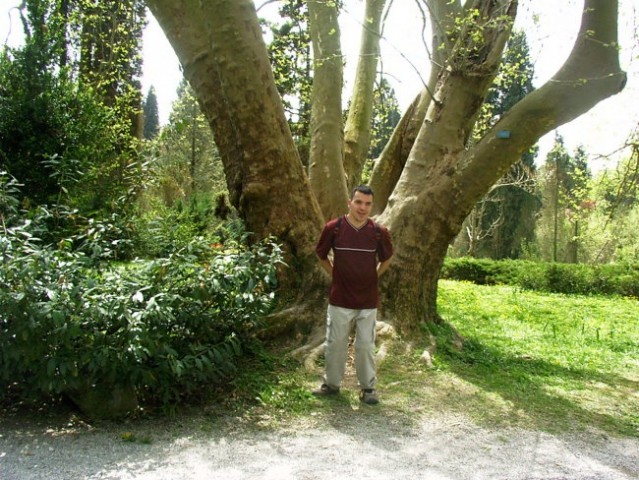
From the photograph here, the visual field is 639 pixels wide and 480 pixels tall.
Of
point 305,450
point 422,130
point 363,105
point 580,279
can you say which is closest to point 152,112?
point 580,279

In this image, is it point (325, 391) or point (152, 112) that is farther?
point (152, 112)

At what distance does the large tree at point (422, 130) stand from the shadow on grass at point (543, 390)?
0.77m

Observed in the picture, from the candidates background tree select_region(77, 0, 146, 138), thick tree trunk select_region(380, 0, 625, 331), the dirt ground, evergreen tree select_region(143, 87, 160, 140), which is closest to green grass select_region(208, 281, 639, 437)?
the dirt ground

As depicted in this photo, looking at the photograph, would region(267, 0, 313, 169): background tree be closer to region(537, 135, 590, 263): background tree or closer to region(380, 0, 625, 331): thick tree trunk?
region(380, 0, 625, 331): thick tree trunk

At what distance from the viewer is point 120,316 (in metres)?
3.88

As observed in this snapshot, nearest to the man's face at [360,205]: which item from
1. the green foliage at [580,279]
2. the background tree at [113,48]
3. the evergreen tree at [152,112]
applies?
the background tree at [113,48]

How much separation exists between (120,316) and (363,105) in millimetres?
6459

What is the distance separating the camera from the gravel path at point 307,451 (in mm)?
3459

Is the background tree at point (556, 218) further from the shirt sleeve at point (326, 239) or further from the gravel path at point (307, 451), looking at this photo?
the gravel path at point (307, 451)

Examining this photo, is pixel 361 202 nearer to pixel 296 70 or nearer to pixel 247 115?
pixel 247 115

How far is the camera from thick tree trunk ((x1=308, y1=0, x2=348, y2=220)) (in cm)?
798

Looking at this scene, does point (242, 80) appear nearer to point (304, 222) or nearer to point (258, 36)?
point (258, 36)

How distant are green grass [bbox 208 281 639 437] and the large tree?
2.78 ft

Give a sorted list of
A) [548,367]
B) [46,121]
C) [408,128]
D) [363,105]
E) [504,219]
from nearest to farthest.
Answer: [548,367] < [408,128] < [363,105] < [46,121] < [504,219]
